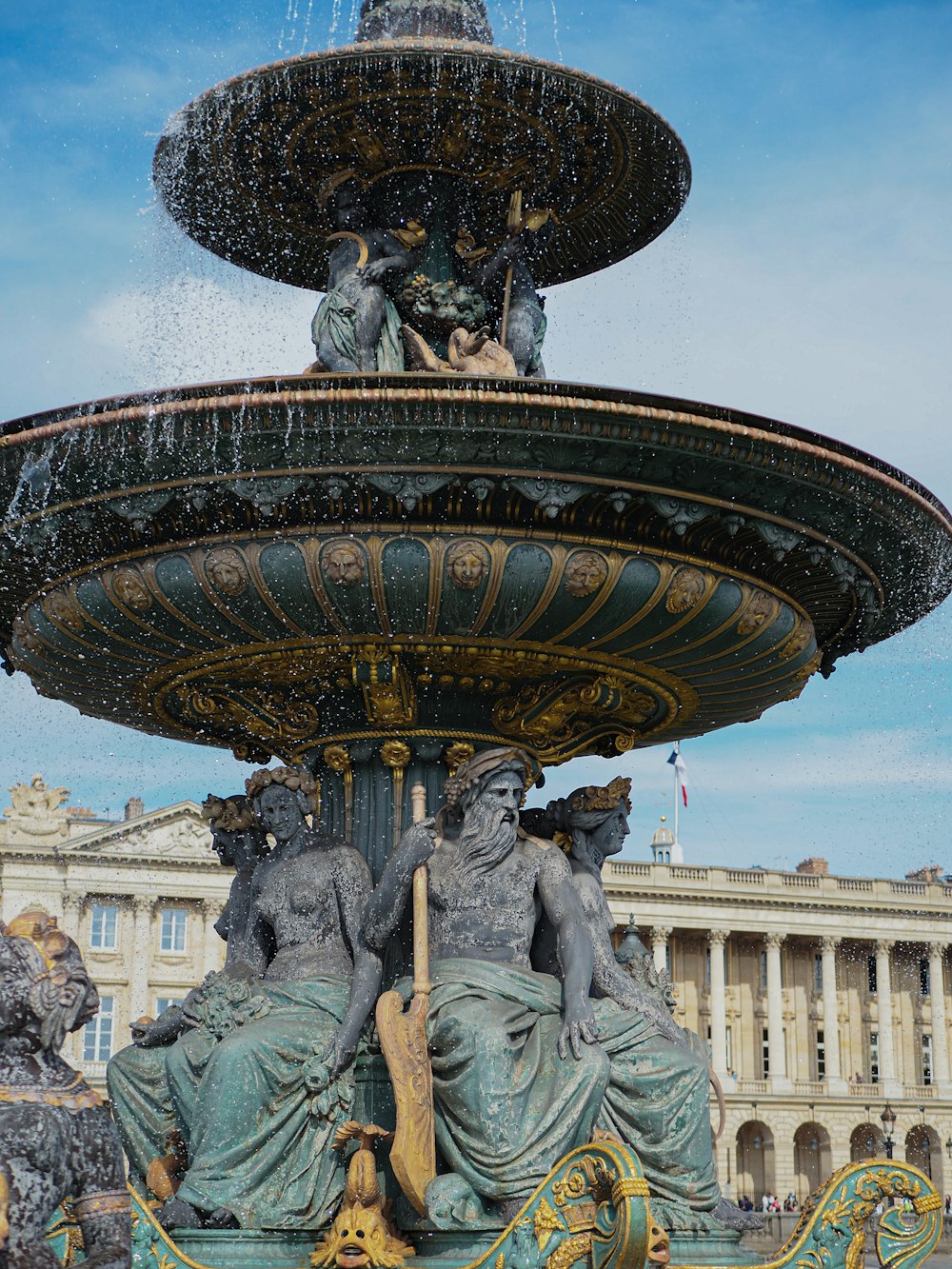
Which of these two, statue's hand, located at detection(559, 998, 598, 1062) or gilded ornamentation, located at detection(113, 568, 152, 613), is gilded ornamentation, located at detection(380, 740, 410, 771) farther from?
statue's hand, located at detection(559, 998, 598, 1062)

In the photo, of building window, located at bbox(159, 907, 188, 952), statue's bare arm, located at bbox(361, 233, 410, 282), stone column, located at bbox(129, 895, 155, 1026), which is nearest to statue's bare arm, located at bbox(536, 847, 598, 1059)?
statue's bare arm, located at bbox(361, 233, 410, 282)

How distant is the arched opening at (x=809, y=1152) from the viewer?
213 ft

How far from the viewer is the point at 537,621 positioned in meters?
5.58

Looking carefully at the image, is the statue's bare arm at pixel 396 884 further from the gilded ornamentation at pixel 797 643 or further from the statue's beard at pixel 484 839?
the gilded ornamentation at pixel 797 643

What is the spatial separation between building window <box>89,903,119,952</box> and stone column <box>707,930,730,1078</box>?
2020 centimetres

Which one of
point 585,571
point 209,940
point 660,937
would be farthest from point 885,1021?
point 585,571

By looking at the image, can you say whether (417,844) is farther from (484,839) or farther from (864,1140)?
(864,1140)

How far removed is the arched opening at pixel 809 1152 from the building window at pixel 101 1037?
2441 centimetres

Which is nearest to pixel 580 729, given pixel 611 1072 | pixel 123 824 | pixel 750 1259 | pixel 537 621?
pixel 537 621

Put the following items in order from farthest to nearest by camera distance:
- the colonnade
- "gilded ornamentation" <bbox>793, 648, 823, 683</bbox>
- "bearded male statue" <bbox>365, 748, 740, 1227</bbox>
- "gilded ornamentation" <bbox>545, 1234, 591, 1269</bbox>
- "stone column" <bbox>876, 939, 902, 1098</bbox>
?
1. "stone column" <bbox>876, 939, 902, 1098</bbox>
2. the colonnade
3. "gilded ornamentation" <bbox>793, 648, 823, 683</bbox>
4. "bearded male statue" <bbox>365, 748, 740, 1227</bbox>
5. "gilded ornamentation" <bbox>545, 1234, 591, 1269</bbox>

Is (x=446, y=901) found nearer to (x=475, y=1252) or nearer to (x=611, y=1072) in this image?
(x=611, y=1072)

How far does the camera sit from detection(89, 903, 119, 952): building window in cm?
5731

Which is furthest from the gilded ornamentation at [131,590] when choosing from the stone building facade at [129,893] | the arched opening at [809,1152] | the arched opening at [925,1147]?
the arched opening at [925,1147]

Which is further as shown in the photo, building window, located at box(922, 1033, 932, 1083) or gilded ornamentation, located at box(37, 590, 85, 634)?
building window, located at box(922, 1033, 932, 1083)
